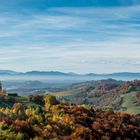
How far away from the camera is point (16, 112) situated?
88.8 m

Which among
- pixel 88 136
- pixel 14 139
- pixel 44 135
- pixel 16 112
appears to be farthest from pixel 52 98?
pixel 14 139

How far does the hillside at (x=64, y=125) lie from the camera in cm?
6244

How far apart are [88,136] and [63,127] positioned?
5159 millimetres

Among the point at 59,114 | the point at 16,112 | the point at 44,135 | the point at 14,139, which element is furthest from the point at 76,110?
the point at 14,139

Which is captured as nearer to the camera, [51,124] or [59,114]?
[51,124]

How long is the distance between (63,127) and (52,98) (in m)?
59.6

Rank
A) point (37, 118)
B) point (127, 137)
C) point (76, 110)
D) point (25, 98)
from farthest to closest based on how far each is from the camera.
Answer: point (25, 98), point (76, 110), point (127, 137), point (37, 118)

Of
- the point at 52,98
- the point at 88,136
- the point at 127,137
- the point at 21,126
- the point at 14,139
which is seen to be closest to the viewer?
the point at 14,139

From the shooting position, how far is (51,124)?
80.6m

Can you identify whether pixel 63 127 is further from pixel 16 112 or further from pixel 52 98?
pixel 52 98

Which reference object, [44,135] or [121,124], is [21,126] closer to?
[44,135]

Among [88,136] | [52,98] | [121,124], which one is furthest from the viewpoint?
[52,98]

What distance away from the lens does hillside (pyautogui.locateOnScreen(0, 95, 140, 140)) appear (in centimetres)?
6244

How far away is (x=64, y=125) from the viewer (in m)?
82.8
